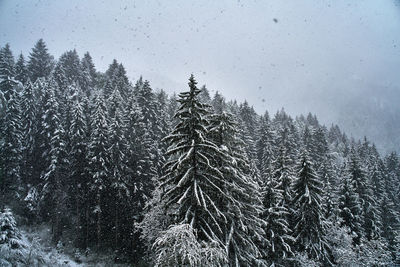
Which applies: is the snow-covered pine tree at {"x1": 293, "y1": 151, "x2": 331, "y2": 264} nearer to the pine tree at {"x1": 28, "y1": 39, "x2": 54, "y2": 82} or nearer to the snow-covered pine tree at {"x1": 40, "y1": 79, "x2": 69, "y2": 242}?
the snow-covered pine tree at {"x1": 40, "y1": 79, "x2": 69, "y2": 242}

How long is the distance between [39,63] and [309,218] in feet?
224

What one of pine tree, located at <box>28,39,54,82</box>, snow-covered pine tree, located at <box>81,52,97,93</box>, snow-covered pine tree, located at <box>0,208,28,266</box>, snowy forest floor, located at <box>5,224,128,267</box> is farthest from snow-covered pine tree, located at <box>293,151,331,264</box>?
pine tree, located at <box>28,39,54,82</box>

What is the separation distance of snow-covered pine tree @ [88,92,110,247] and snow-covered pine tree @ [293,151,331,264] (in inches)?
855

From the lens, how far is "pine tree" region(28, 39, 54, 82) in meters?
60.7

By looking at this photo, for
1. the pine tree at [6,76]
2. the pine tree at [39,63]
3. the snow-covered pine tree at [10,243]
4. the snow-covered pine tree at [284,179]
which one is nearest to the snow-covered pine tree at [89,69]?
the pine tree at [39,63]

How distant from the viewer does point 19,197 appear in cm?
3444

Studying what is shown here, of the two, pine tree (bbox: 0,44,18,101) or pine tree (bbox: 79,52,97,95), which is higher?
pine tree (bbox: 79,52,97,95)

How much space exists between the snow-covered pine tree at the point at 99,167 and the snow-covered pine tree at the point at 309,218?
21.7 m

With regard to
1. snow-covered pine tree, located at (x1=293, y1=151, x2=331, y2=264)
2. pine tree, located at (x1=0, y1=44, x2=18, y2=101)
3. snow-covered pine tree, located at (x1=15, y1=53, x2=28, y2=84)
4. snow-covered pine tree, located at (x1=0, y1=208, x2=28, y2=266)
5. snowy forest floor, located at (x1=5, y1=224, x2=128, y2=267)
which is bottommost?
snowy forest floor, located at (x1=5, y1=224, x2=128, y2=267)

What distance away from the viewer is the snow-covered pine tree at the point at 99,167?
30672 millimetres

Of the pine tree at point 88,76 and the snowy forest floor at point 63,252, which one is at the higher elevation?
the pine tree at point 88,76

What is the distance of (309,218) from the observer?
22891mm

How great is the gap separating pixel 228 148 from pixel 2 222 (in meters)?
16.1

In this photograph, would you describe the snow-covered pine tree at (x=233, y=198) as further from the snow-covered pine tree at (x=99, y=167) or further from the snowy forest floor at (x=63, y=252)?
the snowy forest floor at (x=63, y=252)
